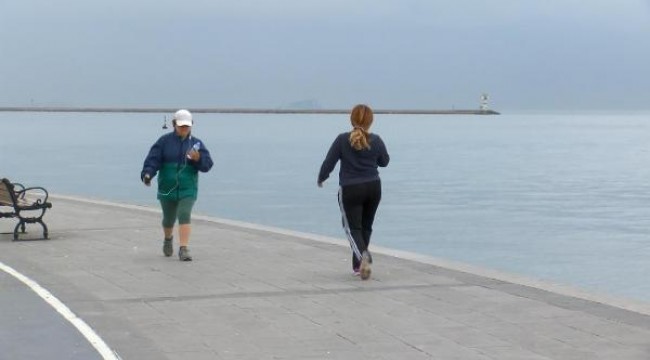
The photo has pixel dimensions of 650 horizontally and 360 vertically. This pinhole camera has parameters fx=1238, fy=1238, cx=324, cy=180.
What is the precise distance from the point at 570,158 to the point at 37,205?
239ft

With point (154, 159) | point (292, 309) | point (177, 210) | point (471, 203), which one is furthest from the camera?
point (471, 203)

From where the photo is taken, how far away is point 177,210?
1306 cm

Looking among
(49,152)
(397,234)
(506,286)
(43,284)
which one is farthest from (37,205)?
(49,152)

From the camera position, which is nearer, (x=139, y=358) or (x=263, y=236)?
(x=139, y=358)

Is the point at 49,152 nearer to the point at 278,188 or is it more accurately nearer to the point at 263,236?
the point at 278,188

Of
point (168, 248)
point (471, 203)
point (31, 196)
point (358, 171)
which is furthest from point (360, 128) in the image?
point (471, 203)

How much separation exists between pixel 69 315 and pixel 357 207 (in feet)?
10.8

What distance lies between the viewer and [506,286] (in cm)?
1106

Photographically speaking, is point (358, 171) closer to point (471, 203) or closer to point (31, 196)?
point (31, 196)

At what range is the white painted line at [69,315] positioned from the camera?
8000 millimetres

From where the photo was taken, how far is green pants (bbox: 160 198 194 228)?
12.9 meters

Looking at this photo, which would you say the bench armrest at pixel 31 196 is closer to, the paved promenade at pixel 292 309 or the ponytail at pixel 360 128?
the paved promenade at pixel 292 309

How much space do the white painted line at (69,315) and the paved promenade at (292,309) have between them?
0.17ft

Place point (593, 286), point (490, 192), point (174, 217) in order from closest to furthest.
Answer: point (174, 217) → point (593, 286) → point (490, 192)
